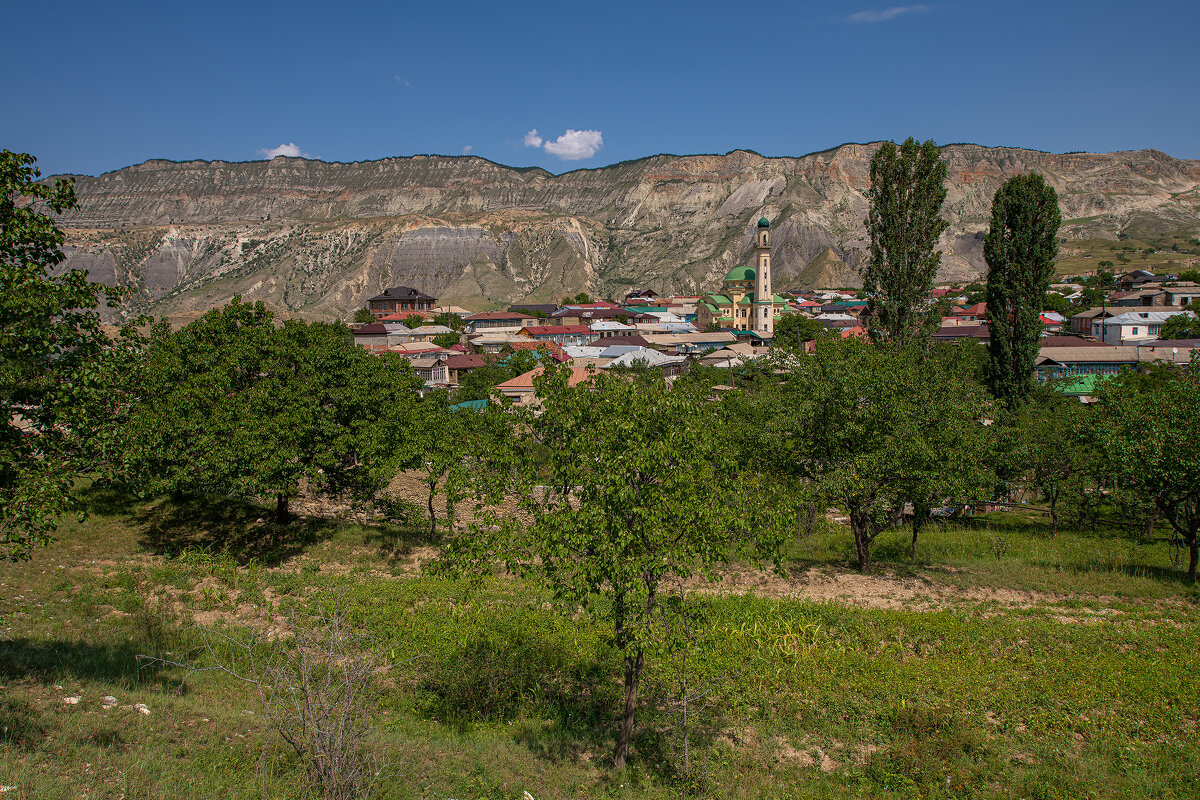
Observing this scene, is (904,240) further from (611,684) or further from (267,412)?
(267,412)

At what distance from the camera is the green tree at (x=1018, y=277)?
31000mm

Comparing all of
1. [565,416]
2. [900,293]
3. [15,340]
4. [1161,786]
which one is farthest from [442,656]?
[900,293]

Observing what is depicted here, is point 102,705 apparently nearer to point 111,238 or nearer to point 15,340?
point 15,340

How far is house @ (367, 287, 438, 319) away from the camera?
394ft

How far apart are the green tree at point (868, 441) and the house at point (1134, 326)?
70.0m

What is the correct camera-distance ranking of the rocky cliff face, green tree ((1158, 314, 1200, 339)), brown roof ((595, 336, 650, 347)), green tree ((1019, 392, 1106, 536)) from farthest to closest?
the rocky cliff face
brown roof ((595, 336, 650, 347))
green tree ((1158, 314, 1200, 339))
green tree ((1019, 392, 1106, 536))

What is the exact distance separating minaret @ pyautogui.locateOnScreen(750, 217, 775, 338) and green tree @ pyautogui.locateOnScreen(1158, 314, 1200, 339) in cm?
4337

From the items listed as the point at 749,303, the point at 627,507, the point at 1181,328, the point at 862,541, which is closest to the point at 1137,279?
the point at 1181,328

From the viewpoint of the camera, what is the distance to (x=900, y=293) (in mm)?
30297

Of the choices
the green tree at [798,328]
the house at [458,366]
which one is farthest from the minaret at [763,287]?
the house at [458,366]

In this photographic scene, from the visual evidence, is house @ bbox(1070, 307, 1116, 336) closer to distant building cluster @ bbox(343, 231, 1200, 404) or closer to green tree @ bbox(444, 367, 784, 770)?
distant building cluster @ bbox(343, 231, 1200, 404)

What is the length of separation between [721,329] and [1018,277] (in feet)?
232

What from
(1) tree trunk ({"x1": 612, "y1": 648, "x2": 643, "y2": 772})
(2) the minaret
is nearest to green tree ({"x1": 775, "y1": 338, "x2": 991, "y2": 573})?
(1) tree trunk ({"x1": 612, "y1": 648, "x2": 643, "y2": 772})

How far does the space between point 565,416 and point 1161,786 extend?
880 centimetres
